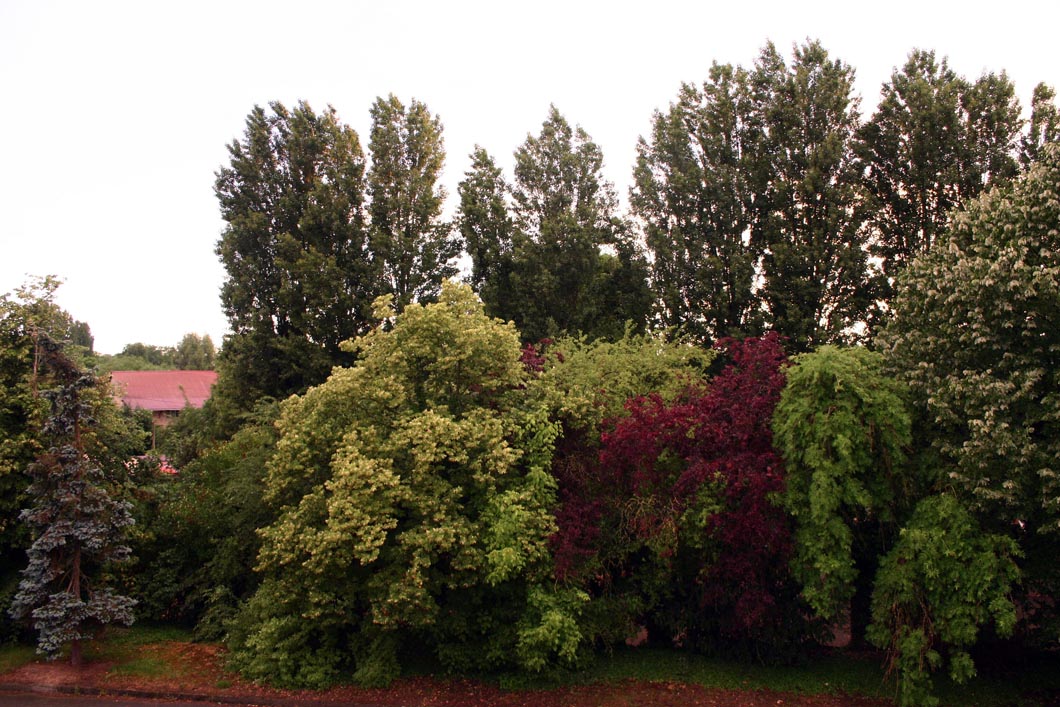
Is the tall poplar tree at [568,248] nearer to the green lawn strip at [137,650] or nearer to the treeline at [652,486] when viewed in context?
the treeline at [652,486]

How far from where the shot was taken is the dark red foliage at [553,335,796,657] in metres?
12.4

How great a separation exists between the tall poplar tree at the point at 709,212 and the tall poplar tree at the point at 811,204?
1.90 feet

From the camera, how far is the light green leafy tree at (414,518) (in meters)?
12.2

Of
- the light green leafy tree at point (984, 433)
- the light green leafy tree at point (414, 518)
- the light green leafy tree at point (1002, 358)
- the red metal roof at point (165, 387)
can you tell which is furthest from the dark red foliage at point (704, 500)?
the red metal roof at point (165, 387)

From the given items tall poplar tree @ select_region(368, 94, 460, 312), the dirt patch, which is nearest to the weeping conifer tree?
the dirt patch

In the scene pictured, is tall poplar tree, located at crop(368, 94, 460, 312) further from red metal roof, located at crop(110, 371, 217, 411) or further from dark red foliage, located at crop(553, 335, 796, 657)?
red metal roof, located at crop(110, 371, 217, 411)

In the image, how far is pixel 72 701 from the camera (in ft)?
43.4

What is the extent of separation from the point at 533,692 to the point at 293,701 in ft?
14.4

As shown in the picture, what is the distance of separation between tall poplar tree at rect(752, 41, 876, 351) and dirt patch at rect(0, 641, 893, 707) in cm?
1085

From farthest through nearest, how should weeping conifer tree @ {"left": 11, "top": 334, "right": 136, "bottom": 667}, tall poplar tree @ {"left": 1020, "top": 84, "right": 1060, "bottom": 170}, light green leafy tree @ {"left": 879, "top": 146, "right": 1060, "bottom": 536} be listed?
tall poplar tree @ {"left": 1020, "top": 84, "right": 1060, "bottom": 170}, weeping conifer tree @ {"left": 11, "top": 334, "right": 136, "bottom": 667}, light green leafy tree @ {"left": 879, "top": 146, "right": 1060, "bottom": 536}

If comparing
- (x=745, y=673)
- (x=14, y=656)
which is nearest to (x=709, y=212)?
(x=745, y=673)

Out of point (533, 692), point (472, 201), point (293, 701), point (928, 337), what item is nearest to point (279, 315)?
point (472, 201)

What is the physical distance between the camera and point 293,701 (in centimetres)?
1303

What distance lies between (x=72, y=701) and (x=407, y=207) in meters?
17.6
